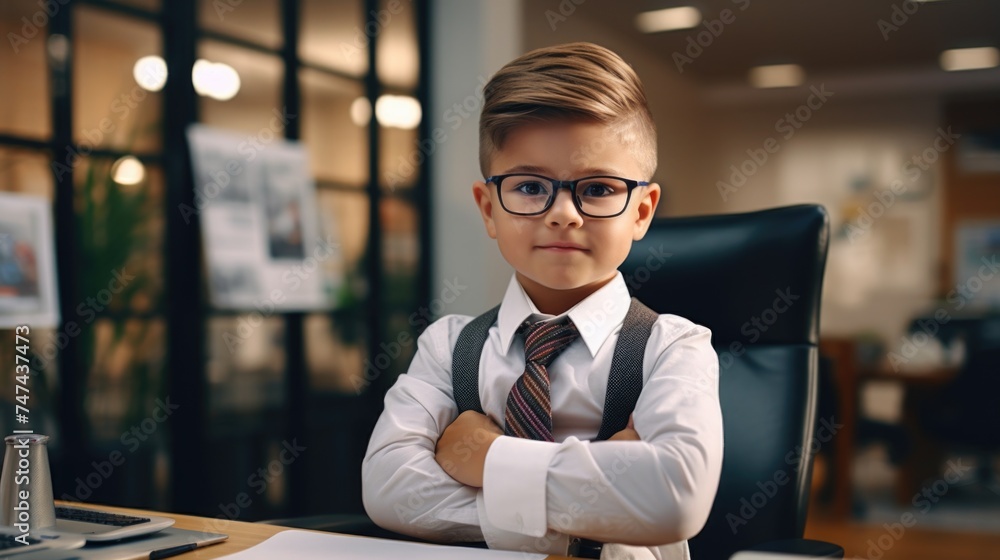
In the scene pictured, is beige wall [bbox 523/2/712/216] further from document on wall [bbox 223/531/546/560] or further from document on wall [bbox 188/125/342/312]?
document on wall [bbox 223/531/546/560]

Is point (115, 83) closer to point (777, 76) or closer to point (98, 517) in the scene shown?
point (98, 517)

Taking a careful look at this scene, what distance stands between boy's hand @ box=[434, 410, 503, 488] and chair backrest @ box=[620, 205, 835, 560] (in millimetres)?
463

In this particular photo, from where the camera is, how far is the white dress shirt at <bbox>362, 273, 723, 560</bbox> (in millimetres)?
849

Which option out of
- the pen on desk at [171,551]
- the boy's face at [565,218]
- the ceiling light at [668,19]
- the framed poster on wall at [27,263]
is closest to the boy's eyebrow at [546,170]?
the boy's face at [565,218]

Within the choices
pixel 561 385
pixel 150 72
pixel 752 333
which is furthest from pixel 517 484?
pixel 150 72

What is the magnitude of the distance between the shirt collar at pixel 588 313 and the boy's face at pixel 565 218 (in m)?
0.04

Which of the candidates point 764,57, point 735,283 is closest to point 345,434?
point 735,283

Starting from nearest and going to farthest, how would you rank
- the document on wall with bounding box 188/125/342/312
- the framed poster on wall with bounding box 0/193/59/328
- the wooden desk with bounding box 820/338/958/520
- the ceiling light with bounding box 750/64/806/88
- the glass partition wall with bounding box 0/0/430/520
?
the framed poster on wall with bounding box 0/193/59/328 → the glass partition wall with bounding box 0/0/430/520 → the document on wall with bounding box 188/125/342/312 → the wooden desk with bounding box 820/338/958/520 → the ceiling light with bounding box 750/64/806/88

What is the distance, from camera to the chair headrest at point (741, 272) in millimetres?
1300

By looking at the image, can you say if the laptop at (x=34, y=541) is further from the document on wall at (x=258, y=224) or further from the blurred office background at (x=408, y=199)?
the document on wall at (x=258, y=224)

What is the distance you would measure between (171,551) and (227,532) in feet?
0.29

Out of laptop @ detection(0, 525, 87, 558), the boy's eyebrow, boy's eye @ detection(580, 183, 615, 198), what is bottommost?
laptop @ detection(0, 525, 87, 558)

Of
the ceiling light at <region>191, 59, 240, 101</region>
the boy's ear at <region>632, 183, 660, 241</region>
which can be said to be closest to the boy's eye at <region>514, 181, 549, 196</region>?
the boy's ear at <region>632, 183, 660, 241</region>

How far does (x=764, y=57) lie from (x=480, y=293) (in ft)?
11.7
